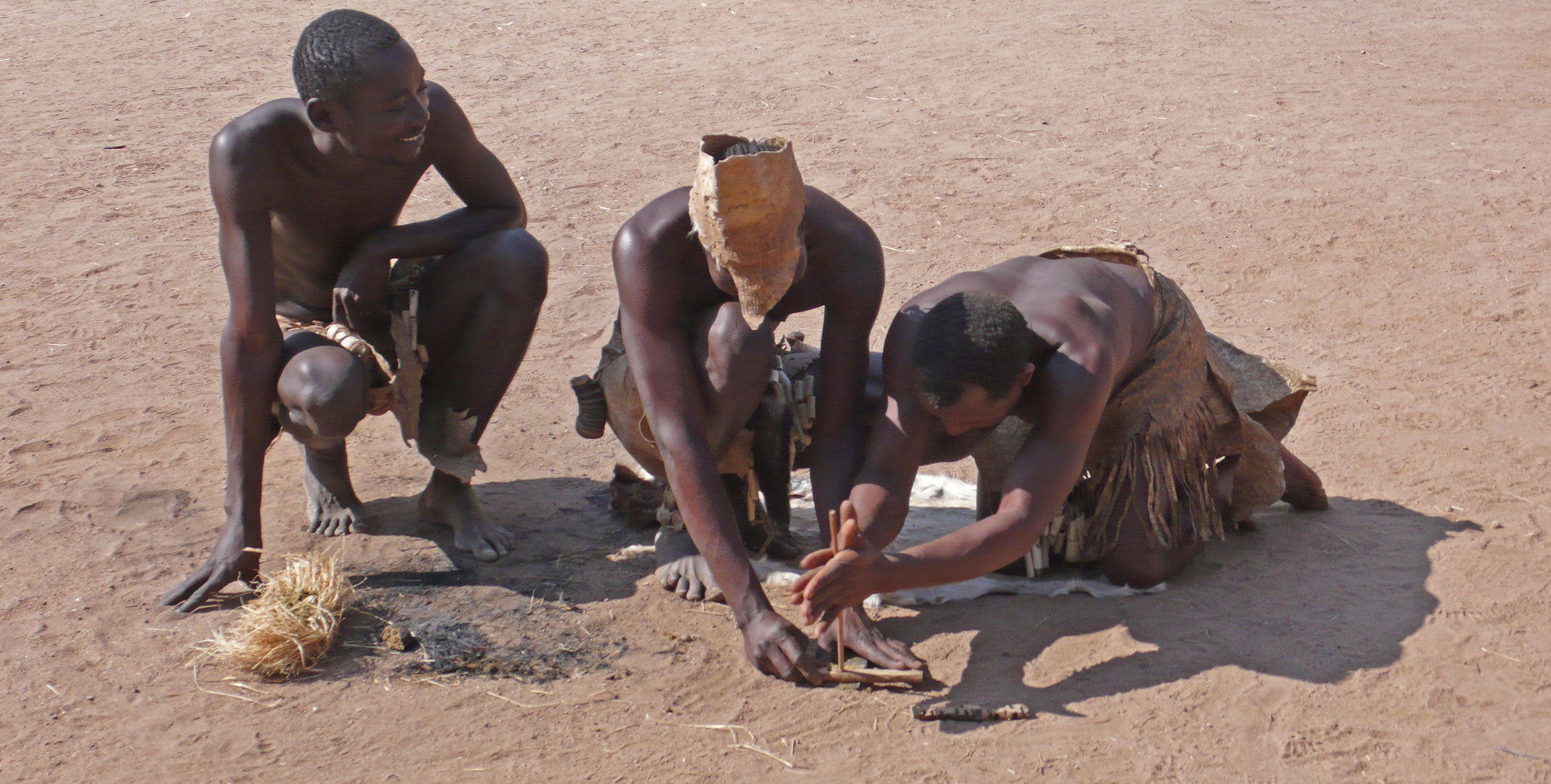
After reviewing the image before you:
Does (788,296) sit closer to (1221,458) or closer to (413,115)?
(413,115)

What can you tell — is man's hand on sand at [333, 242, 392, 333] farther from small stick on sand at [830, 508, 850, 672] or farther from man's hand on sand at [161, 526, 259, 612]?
small stick on sand at [830, 508, 850, 672]

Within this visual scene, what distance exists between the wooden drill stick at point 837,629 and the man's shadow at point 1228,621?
0.20 meters

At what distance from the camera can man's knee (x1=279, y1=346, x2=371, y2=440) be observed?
2945 millimetres

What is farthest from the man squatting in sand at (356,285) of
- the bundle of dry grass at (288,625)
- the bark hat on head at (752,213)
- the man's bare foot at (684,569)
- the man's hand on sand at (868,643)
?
the man's hand on sand at (868,643)

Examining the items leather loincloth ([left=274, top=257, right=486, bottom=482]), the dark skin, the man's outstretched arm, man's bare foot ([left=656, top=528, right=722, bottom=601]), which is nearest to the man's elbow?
the man's outstretched arm

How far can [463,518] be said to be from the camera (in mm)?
3230

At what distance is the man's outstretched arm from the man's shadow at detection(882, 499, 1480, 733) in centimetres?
154

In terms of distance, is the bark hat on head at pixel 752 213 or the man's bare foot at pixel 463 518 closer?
the bark hat on head at pixel 752 213

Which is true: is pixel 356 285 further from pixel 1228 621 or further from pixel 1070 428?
pixel 1228 621

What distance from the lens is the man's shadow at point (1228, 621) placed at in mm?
2621

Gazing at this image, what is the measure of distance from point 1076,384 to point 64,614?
2.30 metres

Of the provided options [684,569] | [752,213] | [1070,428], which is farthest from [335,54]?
[1070,428]

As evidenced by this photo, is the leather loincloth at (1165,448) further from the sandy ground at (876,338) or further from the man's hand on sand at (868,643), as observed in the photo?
the man's hand on sand at (868,643)

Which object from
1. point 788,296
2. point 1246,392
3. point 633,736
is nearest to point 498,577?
point 633,736
